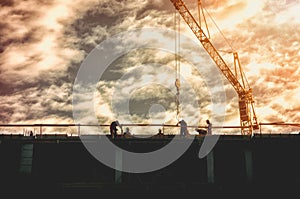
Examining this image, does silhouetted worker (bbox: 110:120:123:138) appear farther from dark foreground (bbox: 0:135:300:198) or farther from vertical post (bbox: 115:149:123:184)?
vertical post (bbox: 115:149:123:184)

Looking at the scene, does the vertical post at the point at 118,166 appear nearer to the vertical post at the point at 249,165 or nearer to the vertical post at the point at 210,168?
the vertical post at the point at 210,168

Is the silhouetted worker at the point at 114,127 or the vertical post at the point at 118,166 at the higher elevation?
the silhouetted worker at the point at 114,127

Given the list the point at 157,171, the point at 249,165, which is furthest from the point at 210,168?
the point at 157,171

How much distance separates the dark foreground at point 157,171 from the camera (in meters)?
21.1

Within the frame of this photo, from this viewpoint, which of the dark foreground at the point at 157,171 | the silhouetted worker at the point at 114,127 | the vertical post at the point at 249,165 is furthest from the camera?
the silhouetted worker at the point at 114,127

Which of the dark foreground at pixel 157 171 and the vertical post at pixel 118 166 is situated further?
the vertical post at pixel 118 166

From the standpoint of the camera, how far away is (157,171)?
24.3 metres

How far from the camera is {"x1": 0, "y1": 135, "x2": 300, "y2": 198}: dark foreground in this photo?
832 inches

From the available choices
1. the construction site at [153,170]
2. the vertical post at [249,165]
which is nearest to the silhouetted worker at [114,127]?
the construction site at [153,170]

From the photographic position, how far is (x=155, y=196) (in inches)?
833

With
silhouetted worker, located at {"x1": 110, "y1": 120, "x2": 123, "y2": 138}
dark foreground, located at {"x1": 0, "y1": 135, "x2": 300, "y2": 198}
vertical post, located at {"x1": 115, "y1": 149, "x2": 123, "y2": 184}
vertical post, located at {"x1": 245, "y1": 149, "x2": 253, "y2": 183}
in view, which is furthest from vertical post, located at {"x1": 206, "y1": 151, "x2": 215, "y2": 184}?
silhouetted worker, located at {"x1": 110, "y1": 120, "x2": 123, "y2": 138}

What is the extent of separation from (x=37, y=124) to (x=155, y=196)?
8.20 meters

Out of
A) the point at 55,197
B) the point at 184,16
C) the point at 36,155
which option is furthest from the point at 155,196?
the point at 184,16

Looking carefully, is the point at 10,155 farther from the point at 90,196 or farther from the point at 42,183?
the point at 90,196
